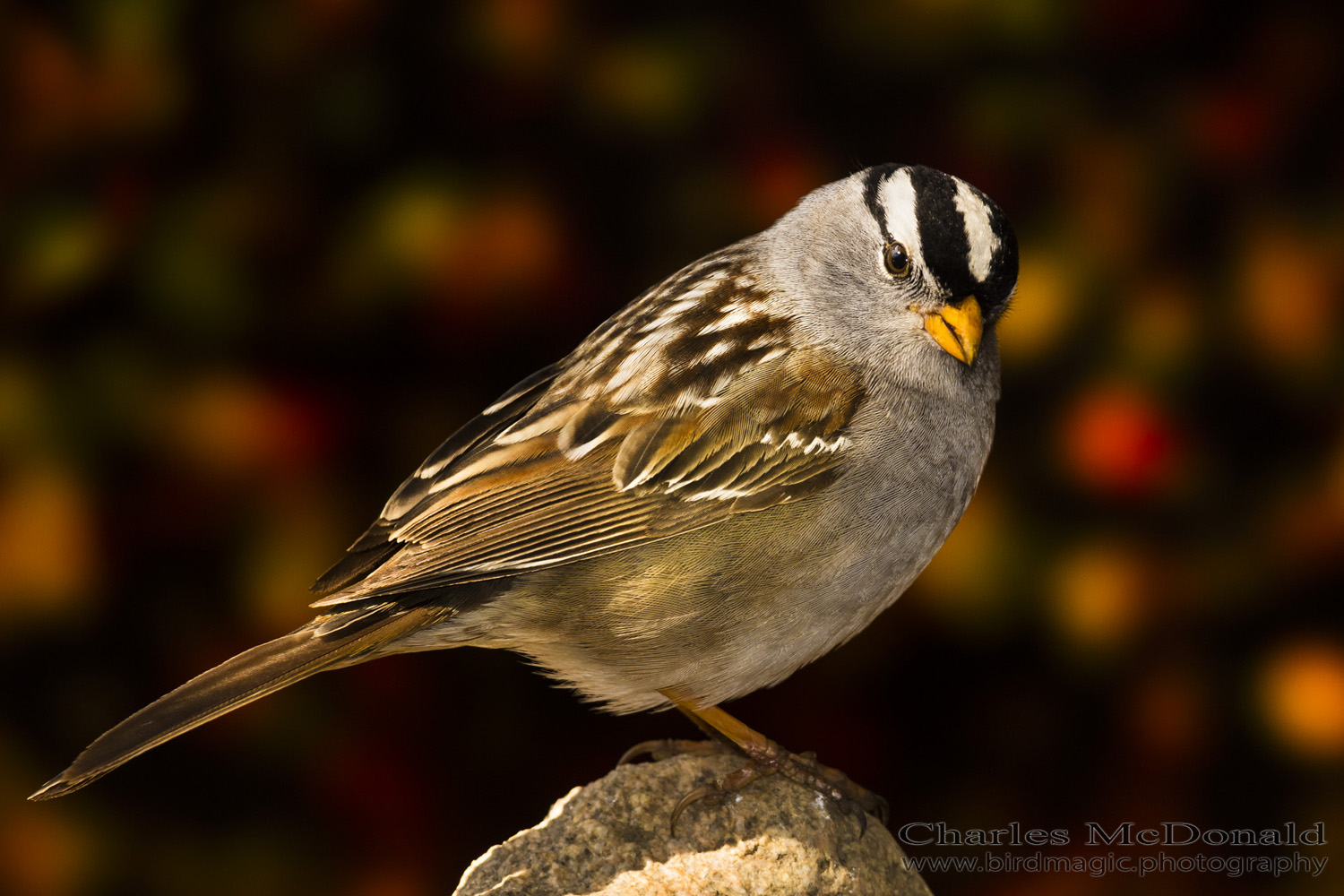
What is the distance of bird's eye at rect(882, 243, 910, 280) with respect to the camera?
2512mm

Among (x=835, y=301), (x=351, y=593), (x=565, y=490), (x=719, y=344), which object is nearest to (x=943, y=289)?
(x=835, y=301)

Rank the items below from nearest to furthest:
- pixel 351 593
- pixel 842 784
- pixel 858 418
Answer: pixel 351 593, pixel 858 418, pixel 842 784

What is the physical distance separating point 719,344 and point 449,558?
0.68m

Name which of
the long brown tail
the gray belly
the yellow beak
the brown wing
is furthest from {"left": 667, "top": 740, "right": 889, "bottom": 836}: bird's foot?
the yellow beak

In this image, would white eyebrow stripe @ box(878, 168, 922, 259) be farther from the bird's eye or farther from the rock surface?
the rock surface

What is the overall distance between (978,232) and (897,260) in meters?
0.18

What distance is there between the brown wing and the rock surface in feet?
1.68

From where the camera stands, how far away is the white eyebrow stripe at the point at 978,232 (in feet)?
7.94

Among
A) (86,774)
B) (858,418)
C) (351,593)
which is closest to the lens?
(86,774)

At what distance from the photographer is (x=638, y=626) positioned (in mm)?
2367

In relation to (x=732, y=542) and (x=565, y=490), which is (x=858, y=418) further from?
(x=565, y=490)

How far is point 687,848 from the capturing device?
2385 mm

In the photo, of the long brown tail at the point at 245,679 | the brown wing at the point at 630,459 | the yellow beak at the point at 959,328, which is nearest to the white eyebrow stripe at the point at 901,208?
the yellow beak at the point at 959,328

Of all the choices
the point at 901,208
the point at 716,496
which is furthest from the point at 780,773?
the point at 901,208
